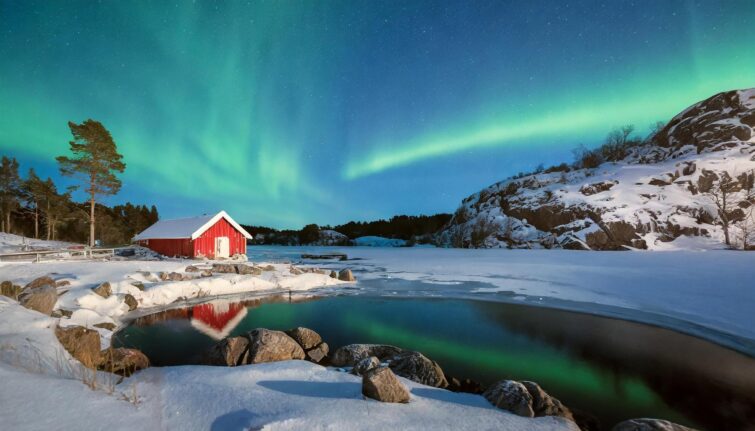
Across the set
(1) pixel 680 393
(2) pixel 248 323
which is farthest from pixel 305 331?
(1) pixel 680 393

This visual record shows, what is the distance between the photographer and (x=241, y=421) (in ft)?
14.2

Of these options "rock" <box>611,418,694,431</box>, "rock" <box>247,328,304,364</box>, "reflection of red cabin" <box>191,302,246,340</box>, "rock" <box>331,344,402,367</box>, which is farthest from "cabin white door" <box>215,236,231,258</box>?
"rock" <box>611,418,694,431</box>

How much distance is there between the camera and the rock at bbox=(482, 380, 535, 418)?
567 centimetres

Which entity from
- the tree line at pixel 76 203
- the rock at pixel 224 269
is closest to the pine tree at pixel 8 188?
the tree line at pixel 76 203

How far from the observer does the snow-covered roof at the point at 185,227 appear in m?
30.7

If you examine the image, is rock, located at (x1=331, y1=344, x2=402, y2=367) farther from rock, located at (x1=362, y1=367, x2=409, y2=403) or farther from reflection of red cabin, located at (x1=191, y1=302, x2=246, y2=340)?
reflection of red cabin, located at (x1=191, y1=302, x2=246, y2=340)

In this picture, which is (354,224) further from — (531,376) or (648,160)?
(531,376)

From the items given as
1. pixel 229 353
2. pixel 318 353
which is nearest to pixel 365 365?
pixel 318 353

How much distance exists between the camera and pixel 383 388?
5.49 m

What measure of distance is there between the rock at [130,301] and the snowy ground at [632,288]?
1131cm

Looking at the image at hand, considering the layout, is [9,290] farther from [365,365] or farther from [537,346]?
[537,346]

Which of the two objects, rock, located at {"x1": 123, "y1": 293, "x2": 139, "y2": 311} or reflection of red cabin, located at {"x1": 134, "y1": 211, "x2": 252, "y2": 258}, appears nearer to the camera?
rock, located at {"x1": 123, "y1": 293, "x2": 139, "y2": 311}

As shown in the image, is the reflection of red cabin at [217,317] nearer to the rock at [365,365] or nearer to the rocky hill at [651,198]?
the rock at [365,365]

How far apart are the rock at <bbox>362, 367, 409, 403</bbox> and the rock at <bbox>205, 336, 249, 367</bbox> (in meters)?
3.98
